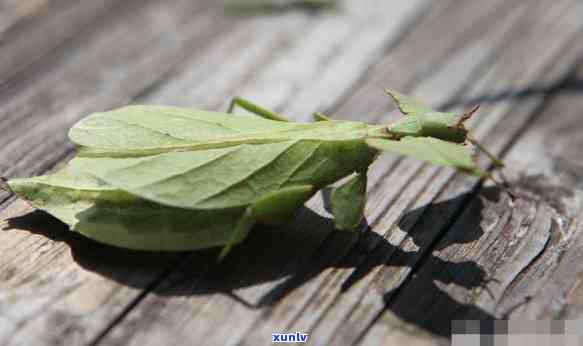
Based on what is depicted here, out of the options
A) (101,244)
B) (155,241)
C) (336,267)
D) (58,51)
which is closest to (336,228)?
(336,267)

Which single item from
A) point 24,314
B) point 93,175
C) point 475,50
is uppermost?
point 475,50

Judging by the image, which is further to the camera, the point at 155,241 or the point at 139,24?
the point at 139,24

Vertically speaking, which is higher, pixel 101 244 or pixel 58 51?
pixel 58 51

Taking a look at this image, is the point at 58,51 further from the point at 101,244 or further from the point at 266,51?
the point at 101,244

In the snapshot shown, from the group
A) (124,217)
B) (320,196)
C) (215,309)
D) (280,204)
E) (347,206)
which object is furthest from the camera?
(320,196)

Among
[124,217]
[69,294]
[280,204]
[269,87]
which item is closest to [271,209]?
[280,204]

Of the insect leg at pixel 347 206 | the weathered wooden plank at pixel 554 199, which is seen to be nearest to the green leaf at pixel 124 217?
the insect leg at pixel 347 206

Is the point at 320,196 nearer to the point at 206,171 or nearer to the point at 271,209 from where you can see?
the point at 271,209
